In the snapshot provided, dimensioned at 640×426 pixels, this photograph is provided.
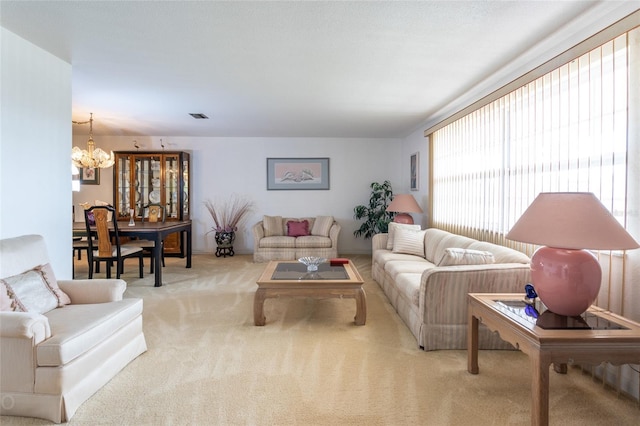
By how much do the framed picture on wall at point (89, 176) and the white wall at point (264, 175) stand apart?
10 cm

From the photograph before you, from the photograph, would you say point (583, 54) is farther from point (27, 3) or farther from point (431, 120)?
point (27, 3)

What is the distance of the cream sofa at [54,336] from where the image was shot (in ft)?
5.98

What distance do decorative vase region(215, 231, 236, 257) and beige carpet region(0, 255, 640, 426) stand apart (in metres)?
3.37

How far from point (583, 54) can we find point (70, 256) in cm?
447

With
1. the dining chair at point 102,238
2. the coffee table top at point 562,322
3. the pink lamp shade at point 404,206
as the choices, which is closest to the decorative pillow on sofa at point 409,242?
the pink lamp shade at point 404,206

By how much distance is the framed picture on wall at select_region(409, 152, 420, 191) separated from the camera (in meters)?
6.18

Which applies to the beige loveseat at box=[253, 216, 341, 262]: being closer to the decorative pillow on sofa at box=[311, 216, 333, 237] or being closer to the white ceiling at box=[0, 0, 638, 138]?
the decorative pillow on sofa at box=[311, 216, 333, 237]

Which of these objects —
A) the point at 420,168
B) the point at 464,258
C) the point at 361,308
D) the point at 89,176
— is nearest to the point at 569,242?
the point at 464,258

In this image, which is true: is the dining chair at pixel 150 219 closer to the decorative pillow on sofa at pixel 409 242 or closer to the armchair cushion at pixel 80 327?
the armchair cushion at pixel 80 327

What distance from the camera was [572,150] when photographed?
102 inches

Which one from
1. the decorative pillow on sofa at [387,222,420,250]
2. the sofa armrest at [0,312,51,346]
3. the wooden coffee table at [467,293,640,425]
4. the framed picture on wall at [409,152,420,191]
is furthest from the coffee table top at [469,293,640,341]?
the framed picture on wall at [409,152,420,191]

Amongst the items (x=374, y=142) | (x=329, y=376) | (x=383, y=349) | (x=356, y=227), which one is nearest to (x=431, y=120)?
(x=374, y=142)

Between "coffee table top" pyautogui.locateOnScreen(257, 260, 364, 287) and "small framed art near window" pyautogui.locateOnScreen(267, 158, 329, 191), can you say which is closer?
"coffee table top" pyautogui.locateOnScreen(257, 260, 364, 287)

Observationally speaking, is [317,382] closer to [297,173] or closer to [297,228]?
[297,228]
